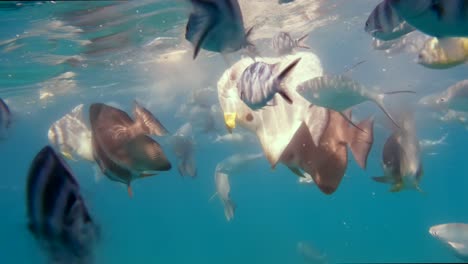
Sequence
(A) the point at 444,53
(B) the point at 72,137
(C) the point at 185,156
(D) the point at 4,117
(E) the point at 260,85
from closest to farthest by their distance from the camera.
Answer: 1. (E) the point at 260,85
2. (A) the point at 444,53
3. (D) the point at 4,117
4. (B) the point at 72,137
5. (C) the point at 185,156

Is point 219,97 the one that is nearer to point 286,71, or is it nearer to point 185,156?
point 286,71

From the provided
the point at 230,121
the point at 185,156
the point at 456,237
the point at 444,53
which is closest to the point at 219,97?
the point at 230,121

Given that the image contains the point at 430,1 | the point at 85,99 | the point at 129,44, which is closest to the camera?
the point at 430,1

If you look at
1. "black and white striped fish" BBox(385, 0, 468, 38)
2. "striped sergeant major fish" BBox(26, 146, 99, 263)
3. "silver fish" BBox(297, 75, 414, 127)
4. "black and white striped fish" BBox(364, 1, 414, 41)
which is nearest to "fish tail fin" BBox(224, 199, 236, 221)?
"silver fish" BBox(297, 75, 414, 127)

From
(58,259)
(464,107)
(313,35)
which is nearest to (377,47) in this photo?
(464,107)

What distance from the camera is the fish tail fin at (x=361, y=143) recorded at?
2.90 m

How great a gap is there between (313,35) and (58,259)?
25.6 meters

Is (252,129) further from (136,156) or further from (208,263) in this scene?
(208,263)

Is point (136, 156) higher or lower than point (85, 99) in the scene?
higher

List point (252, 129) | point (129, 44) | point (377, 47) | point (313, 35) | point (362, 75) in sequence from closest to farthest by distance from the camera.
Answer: point (252, 129) → point (377, 47) → point (129, 44) → point (313, 35) → point (362, 75)

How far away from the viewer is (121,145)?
2.42 metres

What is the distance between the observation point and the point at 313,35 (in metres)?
25.4

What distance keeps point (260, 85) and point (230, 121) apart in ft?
2.60

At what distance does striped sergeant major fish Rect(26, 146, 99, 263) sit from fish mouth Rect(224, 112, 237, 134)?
2.03m
